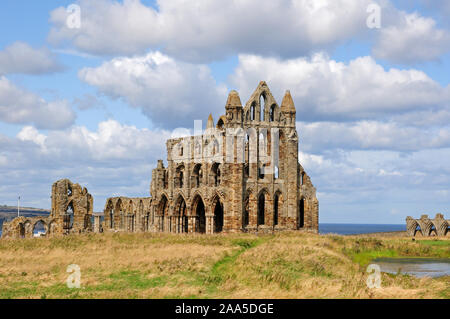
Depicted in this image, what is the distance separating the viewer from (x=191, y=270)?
26359 millimetres

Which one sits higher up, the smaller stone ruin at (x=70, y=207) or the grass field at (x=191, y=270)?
the smaller stone ruin at (x=70, y=207)

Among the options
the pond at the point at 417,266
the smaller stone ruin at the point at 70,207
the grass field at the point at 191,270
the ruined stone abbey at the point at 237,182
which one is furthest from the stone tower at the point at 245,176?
the pond at the point at 417,266

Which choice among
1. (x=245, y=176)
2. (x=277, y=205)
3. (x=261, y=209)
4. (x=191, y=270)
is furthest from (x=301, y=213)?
(x=191, y=270)

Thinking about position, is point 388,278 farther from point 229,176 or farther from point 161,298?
point 229,176

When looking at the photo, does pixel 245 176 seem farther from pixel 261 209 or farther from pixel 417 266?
pixel 417 266

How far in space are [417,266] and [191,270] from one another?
14596 millimetres

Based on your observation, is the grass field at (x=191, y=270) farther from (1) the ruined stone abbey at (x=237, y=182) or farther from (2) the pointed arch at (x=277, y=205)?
(2) the pointed arch at (x=277, y=205)

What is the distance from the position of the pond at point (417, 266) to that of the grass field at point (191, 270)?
5.84ft

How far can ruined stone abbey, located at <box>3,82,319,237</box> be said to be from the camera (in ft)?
165

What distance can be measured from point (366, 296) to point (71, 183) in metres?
39.3

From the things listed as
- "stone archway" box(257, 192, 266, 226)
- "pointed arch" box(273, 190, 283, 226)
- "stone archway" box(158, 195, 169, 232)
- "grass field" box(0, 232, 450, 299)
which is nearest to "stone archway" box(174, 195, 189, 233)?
"stone archway" box(158, 195, 169, 232)

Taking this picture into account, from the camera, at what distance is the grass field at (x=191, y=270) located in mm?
21703

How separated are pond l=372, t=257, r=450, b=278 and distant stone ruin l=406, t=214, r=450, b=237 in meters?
21.8
